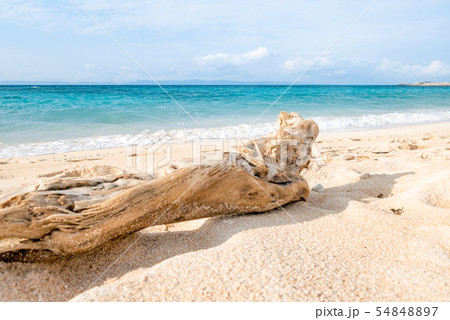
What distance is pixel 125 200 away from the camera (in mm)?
2314

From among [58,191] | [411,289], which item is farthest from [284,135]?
[58,191]

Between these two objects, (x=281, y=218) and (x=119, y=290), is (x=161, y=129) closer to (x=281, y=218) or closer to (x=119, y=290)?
(x=281, y=218)

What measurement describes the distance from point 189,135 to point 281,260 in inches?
302

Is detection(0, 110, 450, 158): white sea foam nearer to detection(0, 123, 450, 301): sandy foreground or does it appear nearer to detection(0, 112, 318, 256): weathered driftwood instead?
detection(0, 112, 318, 256): weathered driftwood

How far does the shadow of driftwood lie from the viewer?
2.04 meters

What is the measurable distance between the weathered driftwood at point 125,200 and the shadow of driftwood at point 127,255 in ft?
0.35

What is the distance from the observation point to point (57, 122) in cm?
1159

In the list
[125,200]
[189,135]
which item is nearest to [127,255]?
[125,200]

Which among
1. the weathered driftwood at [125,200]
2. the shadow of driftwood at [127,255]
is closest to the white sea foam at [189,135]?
the weathered driftwood at [125,200]

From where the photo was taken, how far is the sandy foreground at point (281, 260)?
175 centimetres

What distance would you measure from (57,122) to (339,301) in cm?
1216

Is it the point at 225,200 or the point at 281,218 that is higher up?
the point at 225,200

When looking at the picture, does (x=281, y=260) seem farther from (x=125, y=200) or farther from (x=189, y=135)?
(x=189, y=135)

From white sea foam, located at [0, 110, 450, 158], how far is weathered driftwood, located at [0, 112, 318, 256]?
507 cm
